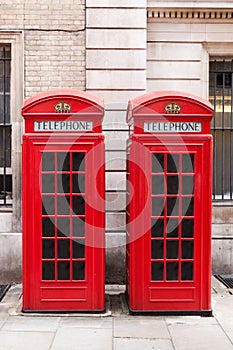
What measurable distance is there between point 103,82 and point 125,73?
1.33 feet

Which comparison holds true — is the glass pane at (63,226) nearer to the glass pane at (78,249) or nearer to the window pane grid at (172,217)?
the glass pane at (78,249)

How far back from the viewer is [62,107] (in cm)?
588

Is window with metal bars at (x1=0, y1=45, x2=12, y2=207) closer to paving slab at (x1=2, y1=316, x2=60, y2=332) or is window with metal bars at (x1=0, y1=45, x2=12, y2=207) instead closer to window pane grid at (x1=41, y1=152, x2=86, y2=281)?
window pane grid at (x1=41, y1=152, x2=86, y2=281)

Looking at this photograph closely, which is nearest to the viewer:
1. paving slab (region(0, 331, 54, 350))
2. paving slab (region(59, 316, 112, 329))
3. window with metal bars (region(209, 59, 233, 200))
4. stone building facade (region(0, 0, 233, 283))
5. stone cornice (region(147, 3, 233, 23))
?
paving slab (region(0, 331, 54, 350))

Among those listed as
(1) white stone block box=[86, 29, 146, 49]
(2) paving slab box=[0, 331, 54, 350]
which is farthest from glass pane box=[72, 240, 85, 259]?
(1) white stone block box=[86, 29, 146, 49]

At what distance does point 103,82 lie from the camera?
315 inches

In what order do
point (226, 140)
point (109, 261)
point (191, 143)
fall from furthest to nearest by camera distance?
point (226, 140) → point (109, 261) → point (191, 143)

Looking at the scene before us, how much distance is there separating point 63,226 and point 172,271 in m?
1.50

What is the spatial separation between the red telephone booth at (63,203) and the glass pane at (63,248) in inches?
0.5

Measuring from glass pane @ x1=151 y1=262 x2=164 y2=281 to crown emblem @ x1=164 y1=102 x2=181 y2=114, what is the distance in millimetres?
1923

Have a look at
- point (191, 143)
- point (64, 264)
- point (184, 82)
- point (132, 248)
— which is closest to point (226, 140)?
point (184, 82)

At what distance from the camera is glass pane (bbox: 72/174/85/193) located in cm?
594

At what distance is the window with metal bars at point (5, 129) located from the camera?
823 centimetres

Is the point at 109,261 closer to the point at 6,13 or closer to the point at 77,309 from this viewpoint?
the point at 77,309
